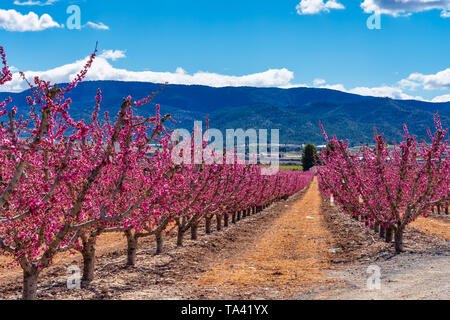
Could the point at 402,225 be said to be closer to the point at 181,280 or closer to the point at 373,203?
the point at 373,203

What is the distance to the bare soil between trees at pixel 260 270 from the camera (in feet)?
33.7

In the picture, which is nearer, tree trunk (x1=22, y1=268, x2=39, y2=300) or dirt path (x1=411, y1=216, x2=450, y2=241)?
tree trunk (x1=22, y1=268, x2=39, y2=300)

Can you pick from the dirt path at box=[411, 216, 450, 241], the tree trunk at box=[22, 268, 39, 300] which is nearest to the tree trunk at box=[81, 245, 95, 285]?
the tree trunk at box=[22, 268, 39, 300]

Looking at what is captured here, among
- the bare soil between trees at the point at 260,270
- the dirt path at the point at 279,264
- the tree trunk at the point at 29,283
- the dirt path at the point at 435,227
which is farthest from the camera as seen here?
the dirt path at the point at 435,227

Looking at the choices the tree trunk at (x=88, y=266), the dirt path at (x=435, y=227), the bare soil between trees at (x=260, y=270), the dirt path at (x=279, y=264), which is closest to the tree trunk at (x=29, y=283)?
the bare soil between trees at (x=260, y=270)

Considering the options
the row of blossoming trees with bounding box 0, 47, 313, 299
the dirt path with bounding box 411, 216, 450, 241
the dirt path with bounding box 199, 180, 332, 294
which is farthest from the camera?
the dirt path with bounding box 411, 216, 450, 241

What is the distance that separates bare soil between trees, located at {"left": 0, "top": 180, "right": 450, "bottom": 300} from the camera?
10258mm

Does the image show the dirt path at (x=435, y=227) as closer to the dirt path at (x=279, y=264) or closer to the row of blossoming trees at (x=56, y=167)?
the dirt path at (x=279, y=264)

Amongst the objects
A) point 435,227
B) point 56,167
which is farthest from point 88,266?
point 435,227

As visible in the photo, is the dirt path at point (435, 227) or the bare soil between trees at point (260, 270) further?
the dirt path at point (435, 227)

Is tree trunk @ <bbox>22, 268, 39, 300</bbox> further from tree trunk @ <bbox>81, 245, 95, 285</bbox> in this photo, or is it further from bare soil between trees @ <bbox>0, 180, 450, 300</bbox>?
tree trunk @ <bbox>81, 245, 95, 285</bbox>

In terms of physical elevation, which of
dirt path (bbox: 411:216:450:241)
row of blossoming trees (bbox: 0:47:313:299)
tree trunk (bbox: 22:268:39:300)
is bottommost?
dirt path (bbox: 411:216:450:241)

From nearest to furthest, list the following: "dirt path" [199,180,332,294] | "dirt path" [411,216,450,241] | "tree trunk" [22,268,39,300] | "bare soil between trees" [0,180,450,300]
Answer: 1. "tree trunk" [22,268,39,300]
2. "bare soil between trees" [0,180,450,300]
3. "dirt path" [199,180,332,294]
4. "dirt path" [411,216,450,241]
